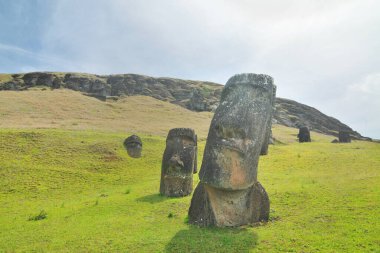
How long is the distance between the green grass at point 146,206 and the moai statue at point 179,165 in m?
0.96

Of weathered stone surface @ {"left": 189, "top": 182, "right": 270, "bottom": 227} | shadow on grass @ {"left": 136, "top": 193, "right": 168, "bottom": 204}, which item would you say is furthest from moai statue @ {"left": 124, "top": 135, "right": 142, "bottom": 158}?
weathered stone surface @ {"left": 189, "top": 182, "right": 270, "bottom": 227}

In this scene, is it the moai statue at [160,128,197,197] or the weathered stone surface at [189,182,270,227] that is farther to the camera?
the moai statue at [160,128,197,197]

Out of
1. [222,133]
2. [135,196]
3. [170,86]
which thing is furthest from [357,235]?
[170,86]

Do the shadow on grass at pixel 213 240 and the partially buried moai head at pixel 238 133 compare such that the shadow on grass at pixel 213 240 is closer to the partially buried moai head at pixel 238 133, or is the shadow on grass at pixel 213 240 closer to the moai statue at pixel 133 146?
the partially buried moai head at pixel 238 133

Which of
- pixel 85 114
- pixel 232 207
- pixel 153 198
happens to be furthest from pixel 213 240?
pixel 85 114

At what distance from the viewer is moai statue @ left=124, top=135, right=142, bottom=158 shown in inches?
1572

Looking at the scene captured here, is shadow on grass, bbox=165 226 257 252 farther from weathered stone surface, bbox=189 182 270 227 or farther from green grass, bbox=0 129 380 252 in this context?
weathered stone surface, bbox=189 182 270 227

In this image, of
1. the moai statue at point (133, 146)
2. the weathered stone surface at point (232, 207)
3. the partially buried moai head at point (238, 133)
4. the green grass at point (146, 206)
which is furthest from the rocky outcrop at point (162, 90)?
the weathered stone surface at point (232, 207)

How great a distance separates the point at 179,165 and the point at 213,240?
10522 millimetres

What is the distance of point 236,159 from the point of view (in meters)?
13.8

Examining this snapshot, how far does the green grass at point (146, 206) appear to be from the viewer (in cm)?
1230

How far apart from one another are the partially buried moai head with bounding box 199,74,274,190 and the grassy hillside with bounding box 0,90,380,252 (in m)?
1.88

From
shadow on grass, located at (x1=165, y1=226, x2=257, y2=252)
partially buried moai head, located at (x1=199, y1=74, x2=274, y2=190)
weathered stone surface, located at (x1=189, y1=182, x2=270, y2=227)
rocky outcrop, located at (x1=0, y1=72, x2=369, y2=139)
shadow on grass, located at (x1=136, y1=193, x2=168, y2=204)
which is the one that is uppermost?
rocky outcrop, located at (x1=0, y1=72, x2=369, y2=139)

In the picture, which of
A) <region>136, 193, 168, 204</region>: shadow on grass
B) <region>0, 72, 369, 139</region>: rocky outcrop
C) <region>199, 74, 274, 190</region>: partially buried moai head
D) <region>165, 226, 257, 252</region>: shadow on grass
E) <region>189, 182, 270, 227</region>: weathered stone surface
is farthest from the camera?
<region>0, 72, 369, 139</region>: rocky outcrop
